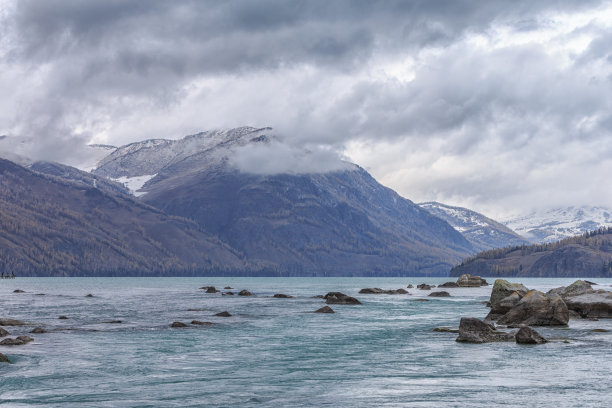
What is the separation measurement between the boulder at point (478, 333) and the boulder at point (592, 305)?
30.4 meters

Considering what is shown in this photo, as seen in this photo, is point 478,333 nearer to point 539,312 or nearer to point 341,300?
point 539,312

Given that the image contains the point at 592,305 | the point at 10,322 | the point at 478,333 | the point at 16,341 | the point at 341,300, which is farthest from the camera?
the point at 341,300

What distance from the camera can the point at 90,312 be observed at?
344 feet

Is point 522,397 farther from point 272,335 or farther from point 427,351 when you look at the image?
point 272,335

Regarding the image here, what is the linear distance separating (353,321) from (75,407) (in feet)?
185

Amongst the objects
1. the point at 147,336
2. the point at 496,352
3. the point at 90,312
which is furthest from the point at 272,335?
the point at 90,312

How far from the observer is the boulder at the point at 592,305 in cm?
8606

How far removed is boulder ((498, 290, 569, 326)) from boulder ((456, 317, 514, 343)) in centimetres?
1239

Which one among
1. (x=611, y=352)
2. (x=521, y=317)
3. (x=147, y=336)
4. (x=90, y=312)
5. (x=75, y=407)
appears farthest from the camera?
(x=90, y=312)

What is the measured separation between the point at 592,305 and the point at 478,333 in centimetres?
3392

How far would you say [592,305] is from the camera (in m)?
86.9

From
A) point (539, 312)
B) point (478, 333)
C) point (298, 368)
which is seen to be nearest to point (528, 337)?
point (478, 333)

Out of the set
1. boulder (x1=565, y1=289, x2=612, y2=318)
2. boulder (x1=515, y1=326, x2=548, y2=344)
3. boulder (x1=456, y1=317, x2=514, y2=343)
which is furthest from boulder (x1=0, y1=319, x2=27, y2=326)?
boulder (x1=565, y1=289, x2=612, y2=318)

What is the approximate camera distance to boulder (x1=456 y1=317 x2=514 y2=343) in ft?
193
